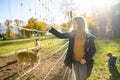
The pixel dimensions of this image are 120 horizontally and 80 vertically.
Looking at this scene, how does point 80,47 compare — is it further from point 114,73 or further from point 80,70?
point 114,73

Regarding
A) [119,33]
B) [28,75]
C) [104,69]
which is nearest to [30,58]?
[28,75]

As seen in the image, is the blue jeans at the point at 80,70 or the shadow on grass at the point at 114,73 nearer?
the blue jeans at the point at 80,70

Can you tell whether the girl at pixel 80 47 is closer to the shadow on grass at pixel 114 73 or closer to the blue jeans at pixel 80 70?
the blue jeans at pixel 80 70

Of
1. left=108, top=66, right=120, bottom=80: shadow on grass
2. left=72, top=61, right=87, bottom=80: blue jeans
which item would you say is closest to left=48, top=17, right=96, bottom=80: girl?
left=72, top=61, right=87, bottom=80: blue jeans

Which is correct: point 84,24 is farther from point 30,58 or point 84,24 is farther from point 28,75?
point 30,58

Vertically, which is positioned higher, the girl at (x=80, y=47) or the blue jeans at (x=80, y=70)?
the girl at (x=80, y=47)

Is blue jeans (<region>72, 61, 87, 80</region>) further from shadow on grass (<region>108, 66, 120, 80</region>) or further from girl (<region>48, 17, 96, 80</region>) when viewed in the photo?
shadow on grass (<region>108, 66, 120, 80</region>)

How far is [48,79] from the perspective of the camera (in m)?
8.34

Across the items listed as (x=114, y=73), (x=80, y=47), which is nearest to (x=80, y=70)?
(x=80, y=47)

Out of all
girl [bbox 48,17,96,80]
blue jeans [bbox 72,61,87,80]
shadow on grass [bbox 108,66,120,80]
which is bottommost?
shadow on grass [bbox 108,66,120,80]

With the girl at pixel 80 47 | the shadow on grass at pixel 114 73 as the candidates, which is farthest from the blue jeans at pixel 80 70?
the shadow on grass at pixel 114 73

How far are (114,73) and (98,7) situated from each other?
43.5 m

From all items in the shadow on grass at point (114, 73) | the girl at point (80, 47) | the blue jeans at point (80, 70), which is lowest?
the shadow on grass at point (114, 73)

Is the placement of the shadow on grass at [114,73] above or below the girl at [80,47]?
below
